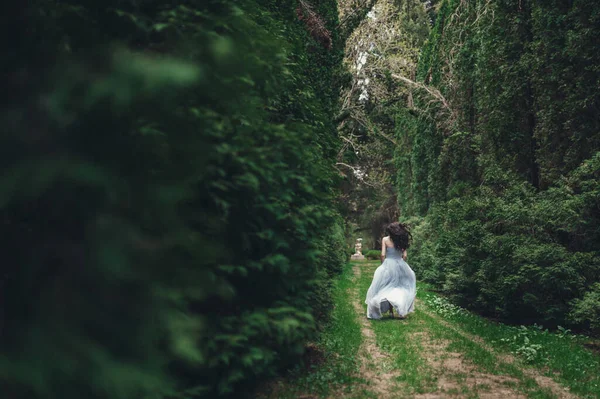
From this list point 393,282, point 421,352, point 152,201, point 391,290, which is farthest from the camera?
point 393,282

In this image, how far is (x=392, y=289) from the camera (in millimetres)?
11469

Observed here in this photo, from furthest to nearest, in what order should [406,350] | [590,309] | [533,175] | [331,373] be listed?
1. [533,175]
2. [590,309]
3. [406,350]
4. [331,373]

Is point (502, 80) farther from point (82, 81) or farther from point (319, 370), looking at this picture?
point (82, 81)

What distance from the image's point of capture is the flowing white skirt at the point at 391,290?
36.7 feet

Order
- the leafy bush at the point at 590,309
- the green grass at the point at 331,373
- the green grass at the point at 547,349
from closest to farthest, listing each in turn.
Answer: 1. the green grass at the point at 331,373
2. the green grass at the point at 547,349
3. the leafy bush at the point at 590,309

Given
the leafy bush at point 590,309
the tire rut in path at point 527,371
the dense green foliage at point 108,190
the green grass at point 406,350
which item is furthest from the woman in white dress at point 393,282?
the dense green foliage at point 108,190

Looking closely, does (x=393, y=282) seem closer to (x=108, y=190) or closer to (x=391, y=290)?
(x=391, y=290)

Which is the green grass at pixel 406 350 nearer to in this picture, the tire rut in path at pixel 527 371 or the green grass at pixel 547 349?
the tire rut in path at pixel 527 371

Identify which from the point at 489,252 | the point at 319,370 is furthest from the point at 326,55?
the point at 319,370

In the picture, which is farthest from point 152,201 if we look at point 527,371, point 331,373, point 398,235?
point 398,235

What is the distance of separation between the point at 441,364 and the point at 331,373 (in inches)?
68.4

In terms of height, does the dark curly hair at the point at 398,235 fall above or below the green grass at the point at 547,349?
below

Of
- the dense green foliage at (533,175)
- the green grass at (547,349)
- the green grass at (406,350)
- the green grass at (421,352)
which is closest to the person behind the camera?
the green grass at (421,352)

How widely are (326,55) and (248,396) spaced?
9846mm
